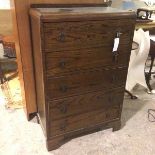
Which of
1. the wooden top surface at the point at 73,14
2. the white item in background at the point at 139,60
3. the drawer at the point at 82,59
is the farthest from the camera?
the white item in background at the point at 139,60

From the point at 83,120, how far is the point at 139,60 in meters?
1.05

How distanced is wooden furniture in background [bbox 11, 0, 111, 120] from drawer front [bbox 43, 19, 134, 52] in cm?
36

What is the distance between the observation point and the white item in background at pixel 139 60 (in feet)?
7.09

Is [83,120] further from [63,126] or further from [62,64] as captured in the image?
[62,64]

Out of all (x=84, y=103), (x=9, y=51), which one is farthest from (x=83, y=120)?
(x=9, y=51)

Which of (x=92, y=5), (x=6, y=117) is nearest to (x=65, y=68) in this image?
(x=92, y=5)

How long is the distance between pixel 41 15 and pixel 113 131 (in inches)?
47.7

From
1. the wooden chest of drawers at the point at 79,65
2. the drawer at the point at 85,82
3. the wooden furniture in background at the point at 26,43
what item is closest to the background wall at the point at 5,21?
the wooden furniture in background at the point at 26,43

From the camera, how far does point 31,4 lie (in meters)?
1.39

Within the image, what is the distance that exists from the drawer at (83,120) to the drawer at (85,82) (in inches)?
9.0

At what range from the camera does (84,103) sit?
154 centimetres

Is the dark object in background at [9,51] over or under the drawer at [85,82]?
under

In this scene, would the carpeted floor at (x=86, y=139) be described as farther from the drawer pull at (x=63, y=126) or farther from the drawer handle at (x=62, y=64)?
the drawer handle at (x=62, y=64)

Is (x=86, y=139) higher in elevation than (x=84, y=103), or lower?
lower
